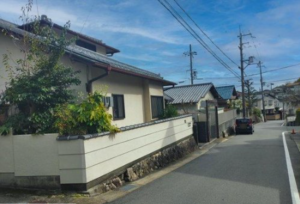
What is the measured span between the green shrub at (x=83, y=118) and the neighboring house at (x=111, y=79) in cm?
258

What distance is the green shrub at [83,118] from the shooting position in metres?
Answer: 6.98

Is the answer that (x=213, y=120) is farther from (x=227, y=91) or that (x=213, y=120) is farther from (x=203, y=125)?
(x=227, y=91)

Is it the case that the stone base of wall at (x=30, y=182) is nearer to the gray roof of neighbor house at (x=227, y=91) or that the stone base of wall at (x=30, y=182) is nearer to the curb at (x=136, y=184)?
the curb at (x=136, y=184)

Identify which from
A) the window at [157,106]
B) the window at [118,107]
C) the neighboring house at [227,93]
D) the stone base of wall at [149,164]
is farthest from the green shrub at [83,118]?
the neighboring house at [227,93]

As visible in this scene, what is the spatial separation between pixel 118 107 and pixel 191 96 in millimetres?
18465

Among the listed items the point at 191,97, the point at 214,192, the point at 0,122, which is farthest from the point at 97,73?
the point at 191,97

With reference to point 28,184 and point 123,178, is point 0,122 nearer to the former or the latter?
point 28,184

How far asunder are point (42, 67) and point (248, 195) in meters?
5.88

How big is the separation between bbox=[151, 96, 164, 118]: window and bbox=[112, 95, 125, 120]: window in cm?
336

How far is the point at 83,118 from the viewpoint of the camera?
7.11 metres

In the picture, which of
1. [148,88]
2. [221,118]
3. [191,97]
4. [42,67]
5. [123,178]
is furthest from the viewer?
[191,97]

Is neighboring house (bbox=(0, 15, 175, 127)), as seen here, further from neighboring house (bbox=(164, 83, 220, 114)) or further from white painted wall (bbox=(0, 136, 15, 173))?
neighboring house (bbox=(164, 83, 220, 114))

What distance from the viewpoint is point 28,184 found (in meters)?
6.90

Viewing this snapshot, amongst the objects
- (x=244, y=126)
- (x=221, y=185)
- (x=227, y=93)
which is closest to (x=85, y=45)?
(x=221, y=185)
